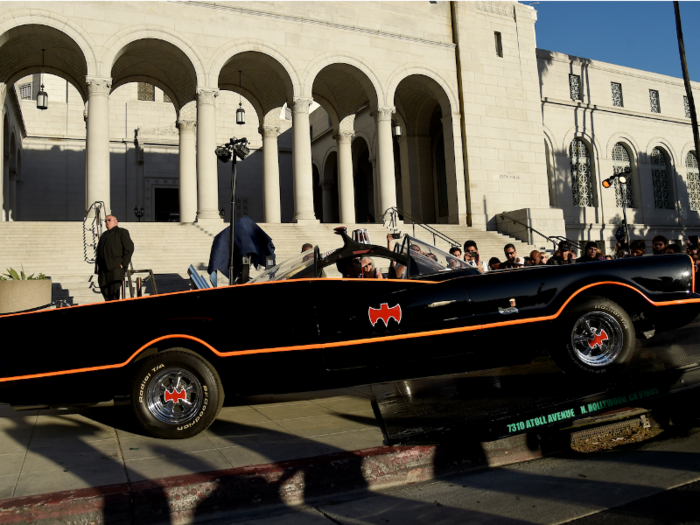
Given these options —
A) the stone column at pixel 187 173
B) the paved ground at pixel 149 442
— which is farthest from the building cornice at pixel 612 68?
the paved ground at pixel 149 442

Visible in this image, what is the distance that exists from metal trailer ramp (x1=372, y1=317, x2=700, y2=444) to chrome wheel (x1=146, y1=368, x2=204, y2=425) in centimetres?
141

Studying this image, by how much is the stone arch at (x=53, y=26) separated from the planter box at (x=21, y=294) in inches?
403

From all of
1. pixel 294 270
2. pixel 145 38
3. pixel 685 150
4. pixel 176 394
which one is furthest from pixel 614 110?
pixel 176 394

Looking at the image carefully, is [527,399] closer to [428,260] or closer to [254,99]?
[428,260]

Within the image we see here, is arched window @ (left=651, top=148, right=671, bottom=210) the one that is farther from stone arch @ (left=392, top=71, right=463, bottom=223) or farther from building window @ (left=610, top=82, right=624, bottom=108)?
stone arch @ (left=392, top=71, right=463, bottom=223)

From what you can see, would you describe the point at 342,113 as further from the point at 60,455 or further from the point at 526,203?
the point at 60,455

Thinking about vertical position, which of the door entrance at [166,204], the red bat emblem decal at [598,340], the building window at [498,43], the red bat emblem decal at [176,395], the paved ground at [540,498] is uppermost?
the building window at [498,43]

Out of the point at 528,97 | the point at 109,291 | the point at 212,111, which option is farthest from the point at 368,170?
the point at 109,291

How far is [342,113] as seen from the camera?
23.5 m

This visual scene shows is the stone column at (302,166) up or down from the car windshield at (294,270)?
up

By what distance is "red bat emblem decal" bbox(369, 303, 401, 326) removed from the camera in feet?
12.5

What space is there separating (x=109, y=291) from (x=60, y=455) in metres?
5.08

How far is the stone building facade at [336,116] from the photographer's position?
1773 centimetres

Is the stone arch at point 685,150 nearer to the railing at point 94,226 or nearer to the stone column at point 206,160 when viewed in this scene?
the stone column at point 206,160
